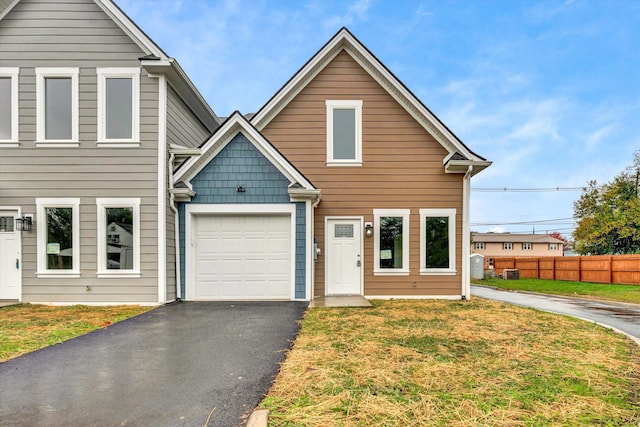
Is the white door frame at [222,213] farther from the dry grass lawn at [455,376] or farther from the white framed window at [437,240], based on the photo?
the white framed window at [437,240]

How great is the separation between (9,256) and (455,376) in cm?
1034

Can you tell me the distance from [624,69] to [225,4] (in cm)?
2477

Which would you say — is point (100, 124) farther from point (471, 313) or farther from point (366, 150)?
point (471, 313)

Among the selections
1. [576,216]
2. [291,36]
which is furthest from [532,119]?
[291,36]

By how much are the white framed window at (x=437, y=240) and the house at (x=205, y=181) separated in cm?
4

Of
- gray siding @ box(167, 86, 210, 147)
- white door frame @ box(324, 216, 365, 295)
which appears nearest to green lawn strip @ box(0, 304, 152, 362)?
gray siding @ box(167, 86, 210, 147)

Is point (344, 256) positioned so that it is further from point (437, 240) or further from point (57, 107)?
point (57, 107)

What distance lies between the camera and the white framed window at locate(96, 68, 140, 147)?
8484mm

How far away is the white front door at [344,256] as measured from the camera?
9648 mm

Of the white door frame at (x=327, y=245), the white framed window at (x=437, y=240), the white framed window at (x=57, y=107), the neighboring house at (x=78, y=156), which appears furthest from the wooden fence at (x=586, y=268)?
the white framed window at (x=57, y=107)

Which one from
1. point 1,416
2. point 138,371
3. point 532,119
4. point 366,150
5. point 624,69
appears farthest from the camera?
point 532,119

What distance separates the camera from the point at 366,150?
973 cm

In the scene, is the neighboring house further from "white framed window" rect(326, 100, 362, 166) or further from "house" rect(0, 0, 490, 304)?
"white framed window" rect(326, 100, 362, 166)

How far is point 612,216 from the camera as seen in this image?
23328 mm
